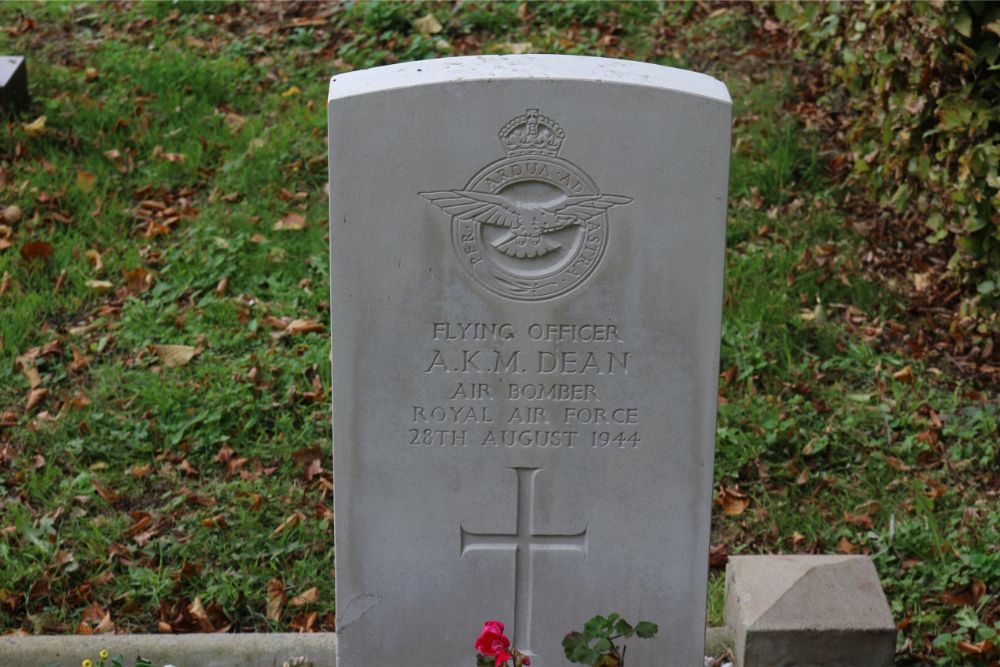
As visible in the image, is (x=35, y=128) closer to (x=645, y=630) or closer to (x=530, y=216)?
(x=530, y=216)

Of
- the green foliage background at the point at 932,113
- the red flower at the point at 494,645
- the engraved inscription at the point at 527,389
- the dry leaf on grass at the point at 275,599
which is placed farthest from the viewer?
the green foliage background at the point at 932,113

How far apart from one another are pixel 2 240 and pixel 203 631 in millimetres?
2346

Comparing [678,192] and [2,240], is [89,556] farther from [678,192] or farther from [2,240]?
[678,192]

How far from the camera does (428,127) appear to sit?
268 cm

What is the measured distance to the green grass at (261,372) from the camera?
12.6ft

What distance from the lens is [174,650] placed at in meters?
3.28

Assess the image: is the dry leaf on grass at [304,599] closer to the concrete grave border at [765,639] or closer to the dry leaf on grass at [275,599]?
the dry leaf on grass at [275,599]

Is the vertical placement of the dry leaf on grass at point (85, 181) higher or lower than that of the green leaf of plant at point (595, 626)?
higher

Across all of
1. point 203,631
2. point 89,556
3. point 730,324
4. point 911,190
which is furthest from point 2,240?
point 911,190

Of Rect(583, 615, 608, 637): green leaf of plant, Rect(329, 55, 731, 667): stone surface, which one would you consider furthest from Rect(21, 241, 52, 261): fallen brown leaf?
Rect(583, 615, 608, 637): green leaf of plant

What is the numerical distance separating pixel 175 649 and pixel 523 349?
127cm

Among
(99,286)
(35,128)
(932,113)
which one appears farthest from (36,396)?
(932,113)

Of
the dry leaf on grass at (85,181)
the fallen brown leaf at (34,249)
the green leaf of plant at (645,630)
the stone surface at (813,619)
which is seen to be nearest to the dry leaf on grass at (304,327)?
the fallen brown leaf at (34,249)

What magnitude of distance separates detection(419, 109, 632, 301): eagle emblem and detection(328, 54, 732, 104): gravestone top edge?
0.11 metres
